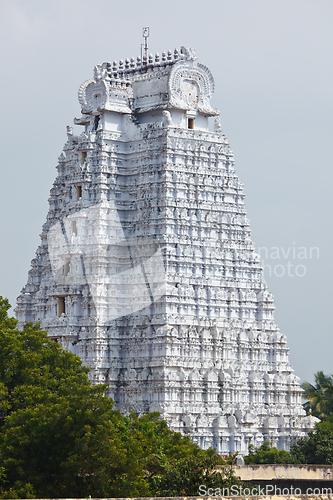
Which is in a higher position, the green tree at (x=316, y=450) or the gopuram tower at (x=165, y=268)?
the gopuram tower at (x=165, y=268)

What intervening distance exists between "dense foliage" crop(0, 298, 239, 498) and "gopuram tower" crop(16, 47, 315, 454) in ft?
72.8

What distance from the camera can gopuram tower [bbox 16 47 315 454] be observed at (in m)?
92.7

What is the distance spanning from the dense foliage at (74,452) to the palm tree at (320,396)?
40297 millimetres

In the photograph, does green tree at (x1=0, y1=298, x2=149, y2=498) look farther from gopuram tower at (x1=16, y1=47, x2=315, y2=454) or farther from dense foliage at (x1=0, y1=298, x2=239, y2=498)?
gopuram tower at (x1=16, y1=47, x2=315, y2=454)

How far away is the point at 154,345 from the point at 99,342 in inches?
154

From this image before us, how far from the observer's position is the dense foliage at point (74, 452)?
60719 mm

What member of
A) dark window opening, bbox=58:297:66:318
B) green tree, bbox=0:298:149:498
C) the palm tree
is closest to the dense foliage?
green tree, bbox=0:298:149:498

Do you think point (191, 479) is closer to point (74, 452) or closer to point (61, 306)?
point (74, 452)

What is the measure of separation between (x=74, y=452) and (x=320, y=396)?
168ft

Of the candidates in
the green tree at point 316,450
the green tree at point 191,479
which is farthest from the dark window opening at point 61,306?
the green tree at point 191,479

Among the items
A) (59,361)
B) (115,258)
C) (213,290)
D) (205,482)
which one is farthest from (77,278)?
(205,482)

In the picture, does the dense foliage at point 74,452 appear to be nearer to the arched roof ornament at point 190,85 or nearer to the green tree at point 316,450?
the green tree at point 316,450

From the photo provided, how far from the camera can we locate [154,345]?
9225 cm

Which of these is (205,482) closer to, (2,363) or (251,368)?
(2,363)
